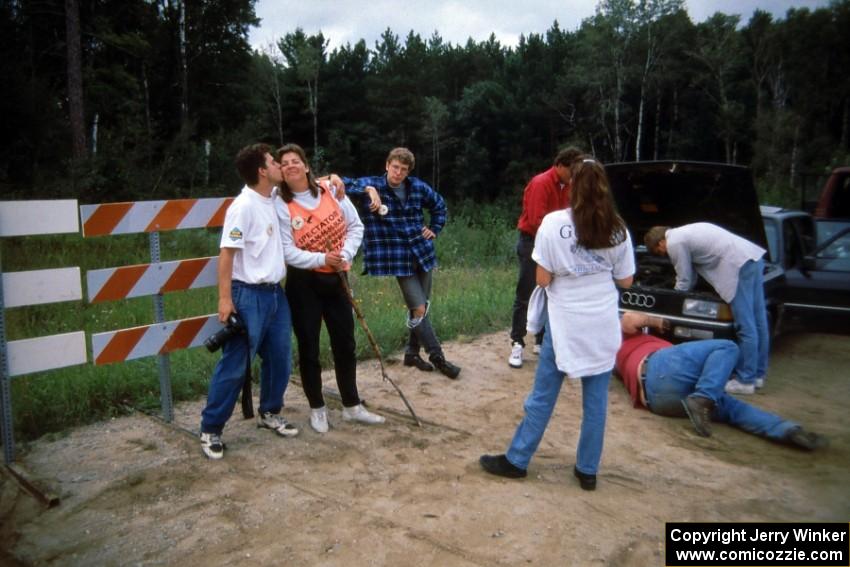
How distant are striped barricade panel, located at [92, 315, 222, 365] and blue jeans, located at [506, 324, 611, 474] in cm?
248

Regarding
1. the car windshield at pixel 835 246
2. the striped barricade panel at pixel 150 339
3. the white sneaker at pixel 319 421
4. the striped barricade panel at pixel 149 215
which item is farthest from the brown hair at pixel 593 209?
the car windshield at pixel 835 246

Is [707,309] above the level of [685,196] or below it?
below

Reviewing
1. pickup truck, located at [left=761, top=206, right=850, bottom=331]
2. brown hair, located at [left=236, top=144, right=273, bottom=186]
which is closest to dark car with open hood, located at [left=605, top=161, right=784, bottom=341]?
pickup truck, located at [left=761, top=206, right=850, bottom=331]

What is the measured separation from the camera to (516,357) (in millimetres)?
6805

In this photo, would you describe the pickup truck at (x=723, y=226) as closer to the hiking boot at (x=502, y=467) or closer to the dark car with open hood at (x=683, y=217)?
the dark car with open hood at (x=683, y=217)

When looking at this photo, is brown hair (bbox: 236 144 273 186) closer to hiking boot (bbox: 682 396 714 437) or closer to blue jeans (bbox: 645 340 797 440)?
blue jeans (bbox: 645 340 797 440)

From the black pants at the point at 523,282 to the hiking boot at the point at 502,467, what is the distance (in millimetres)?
2668

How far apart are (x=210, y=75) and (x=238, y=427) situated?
33.6 m

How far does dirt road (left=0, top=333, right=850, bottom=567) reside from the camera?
3344mm

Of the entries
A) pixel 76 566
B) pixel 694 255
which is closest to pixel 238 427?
pixel 76 566

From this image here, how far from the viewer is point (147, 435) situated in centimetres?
484

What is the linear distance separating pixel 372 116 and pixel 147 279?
46322mm

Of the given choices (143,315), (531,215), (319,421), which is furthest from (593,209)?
(143,315)

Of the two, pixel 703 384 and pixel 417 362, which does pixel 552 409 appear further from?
pixel 417 362
